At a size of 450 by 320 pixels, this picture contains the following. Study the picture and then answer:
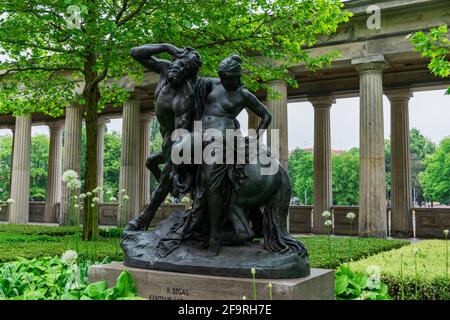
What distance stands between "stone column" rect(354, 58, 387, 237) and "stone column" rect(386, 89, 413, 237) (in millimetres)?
5019

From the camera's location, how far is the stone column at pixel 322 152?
28.1 metres

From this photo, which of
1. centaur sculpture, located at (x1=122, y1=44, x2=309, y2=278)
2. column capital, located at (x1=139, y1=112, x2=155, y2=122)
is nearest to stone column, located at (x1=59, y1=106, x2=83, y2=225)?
column capital, located at (x1=139, y1=112, x2=155, y2=122)

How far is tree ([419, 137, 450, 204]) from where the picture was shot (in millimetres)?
59781

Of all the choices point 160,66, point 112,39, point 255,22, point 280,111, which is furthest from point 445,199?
point 160,66

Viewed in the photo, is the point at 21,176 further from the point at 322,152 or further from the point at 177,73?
the point at 177,73

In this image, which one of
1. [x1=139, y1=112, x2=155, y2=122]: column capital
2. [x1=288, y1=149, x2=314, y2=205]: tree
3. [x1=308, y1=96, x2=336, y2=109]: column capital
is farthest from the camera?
[x1=288, y1=149, x2=314, y2=205]: tree

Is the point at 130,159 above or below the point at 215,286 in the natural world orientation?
above

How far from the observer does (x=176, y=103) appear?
22.6ft

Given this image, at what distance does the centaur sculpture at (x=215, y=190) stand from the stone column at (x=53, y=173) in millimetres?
32098

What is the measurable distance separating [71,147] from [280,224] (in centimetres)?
2242

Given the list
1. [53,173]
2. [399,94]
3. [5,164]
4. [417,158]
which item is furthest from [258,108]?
[417,158]

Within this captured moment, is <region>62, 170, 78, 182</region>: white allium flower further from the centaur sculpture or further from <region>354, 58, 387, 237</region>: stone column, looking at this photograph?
<region>354, 58, 387, 237</region>: stone column

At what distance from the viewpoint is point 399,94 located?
85.6 ft
